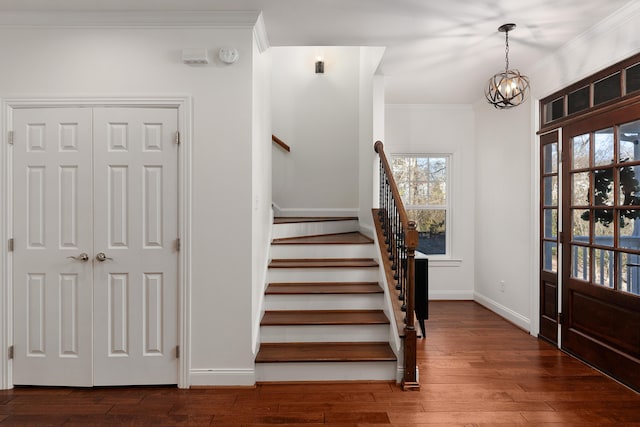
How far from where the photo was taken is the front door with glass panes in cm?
288

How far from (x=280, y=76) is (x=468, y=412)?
4492 millimetres

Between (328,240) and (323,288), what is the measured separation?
0.71 m

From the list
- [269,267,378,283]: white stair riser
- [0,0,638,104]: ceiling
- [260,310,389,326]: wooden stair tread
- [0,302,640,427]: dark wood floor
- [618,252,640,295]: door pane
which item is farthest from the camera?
[269,267,378,283]: white stair riser

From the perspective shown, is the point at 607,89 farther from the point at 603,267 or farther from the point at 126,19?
the point at 126,19

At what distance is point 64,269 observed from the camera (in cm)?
292

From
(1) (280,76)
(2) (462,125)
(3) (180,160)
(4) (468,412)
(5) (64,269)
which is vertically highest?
A: (1) (280,76)

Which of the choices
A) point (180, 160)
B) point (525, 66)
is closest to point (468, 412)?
point (180, 160)

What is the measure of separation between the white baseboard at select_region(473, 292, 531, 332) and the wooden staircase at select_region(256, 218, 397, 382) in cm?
181

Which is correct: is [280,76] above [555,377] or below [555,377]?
above

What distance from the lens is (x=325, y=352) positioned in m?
3.08

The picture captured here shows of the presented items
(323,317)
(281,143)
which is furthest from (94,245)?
(281,143)

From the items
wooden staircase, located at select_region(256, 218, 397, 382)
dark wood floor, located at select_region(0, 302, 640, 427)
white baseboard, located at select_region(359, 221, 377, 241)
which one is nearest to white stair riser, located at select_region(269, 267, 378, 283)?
wooden staircase, located at select_region(256, 218, 397, 382)

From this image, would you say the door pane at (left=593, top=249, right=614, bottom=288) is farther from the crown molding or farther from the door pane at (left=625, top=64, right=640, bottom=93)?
the crown molding

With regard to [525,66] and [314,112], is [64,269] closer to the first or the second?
[314,112]
